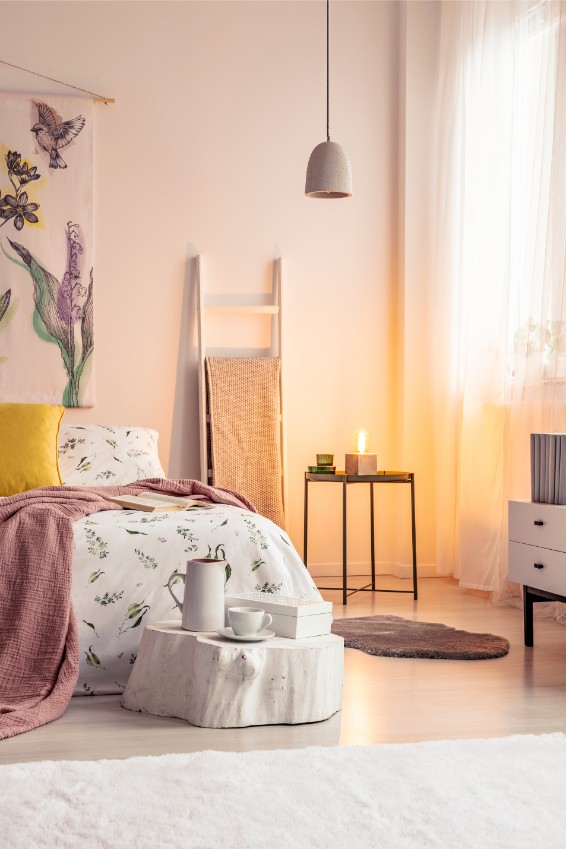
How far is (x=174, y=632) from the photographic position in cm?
244

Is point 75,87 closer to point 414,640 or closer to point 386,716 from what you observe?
point 414,640

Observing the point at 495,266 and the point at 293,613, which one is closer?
the point at 293,613

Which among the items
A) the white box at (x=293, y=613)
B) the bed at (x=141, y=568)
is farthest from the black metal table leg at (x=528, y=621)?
the white box at (x=293, y=613)

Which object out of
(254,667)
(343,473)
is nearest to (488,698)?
(254,667)

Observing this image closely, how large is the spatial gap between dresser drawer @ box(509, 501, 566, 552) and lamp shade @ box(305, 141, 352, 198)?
1392mm

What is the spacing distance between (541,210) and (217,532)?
6.33ft

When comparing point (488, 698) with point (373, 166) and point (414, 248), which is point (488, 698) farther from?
point (373, 166)

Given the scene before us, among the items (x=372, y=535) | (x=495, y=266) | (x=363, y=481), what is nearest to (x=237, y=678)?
(x=363, y=481)

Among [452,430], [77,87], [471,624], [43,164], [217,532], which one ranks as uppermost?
[77,87]

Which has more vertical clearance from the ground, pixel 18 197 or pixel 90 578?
pixel 18 197

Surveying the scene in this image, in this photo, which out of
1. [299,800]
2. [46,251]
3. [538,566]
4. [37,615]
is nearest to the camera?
[299,800]

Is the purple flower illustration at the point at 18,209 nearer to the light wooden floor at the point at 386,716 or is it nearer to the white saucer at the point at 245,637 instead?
the light wooden floor at the point at 386,716

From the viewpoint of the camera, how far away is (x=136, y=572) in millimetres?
2719

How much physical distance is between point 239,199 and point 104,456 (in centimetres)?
151
